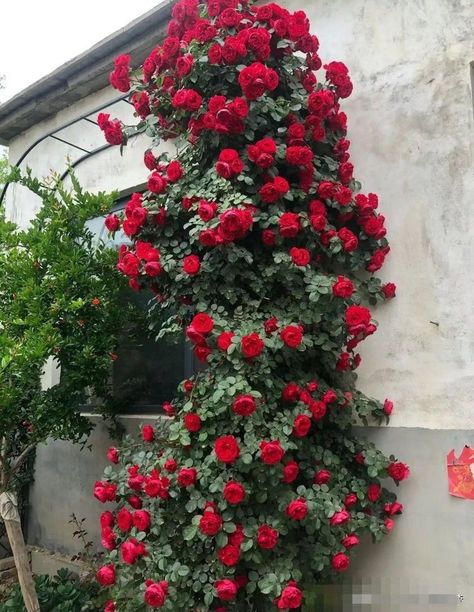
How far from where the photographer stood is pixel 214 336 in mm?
2875

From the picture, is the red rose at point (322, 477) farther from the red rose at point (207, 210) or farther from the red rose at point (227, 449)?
the red rose at point (207, 210)

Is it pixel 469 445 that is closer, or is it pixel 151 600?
pixel 151 600

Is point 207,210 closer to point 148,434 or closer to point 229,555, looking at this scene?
point 148,434

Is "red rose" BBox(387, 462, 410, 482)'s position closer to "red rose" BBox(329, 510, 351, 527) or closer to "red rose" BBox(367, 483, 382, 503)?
"red rose" BBox(367, 483, 382, 503)

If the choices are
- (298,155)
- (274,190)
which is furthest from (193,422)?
(298,155)

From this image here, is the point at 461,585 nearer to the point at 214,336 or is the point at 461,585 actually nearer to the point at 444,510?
the point at 444,510

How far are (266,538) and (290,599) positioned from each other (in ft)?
0.94

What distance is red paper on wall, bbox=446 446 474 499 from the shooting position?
9.62ft

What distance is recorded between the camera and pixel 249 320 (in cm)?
299

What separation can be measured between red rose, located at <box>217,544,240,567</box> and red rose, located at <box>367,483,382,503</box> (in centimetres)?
87

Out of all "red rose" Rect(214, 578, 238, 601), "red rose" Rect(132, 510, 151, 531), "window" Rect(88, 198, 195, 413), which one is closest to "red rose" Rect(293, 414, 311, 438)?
"red rose" Rect(214, 578, 238, 601)

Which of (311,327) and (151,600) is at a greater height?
(311,327)

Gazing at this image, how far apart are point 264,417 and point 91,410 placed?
2.74m

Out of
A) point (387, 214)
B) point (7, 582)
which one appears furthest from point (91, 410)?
point (387, 214)
